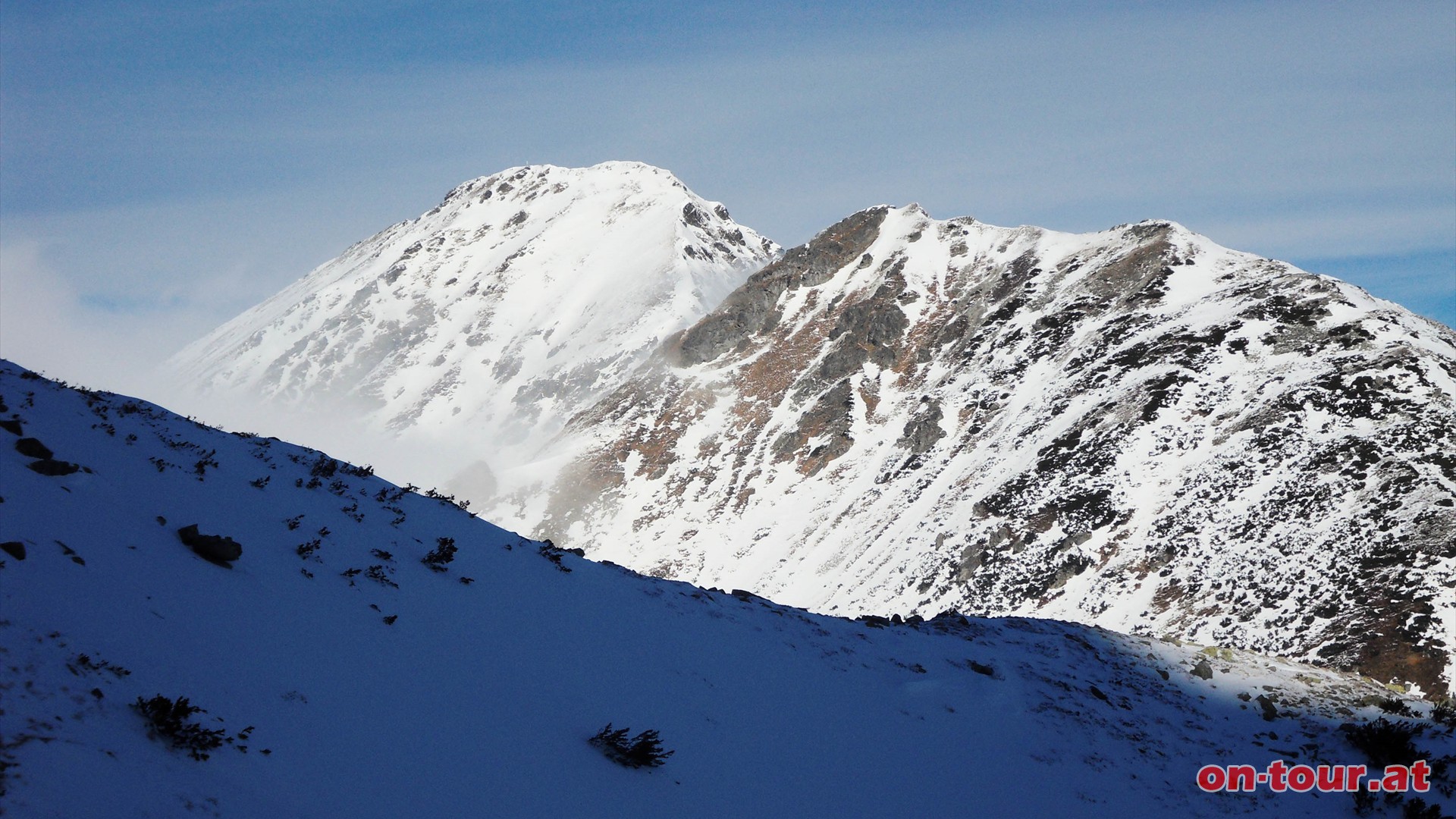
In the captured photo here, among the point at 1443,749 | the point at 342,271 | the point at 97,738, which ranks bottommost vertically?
the point at 97,738

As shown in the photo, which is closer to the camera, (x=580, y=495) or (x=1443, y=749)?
(x=1443, y=749)

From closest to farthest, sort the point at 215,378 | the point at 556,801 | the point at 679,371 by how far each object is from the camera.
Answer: the point at 556,801 < the point at 679,371 < the point at 215,378

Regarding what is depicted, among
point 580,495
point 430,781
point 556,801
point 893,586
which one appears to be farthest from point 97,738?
point 580,495

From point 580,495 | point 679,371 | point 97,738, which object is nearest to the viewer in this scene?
point 97,738

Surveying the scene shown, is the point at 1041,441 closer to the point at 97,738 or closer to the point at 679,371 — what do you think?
the point at 679,371

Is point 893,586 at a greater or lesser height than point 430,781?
greater

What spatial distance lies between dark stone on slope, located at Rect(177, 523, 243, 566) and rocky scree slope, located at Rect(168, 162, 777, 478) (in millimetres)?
84694

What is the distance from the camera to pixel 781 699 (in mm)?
12688

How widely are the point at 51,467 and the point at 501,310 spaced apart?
13617cm

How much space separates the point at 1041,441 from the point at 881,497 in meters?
10.3

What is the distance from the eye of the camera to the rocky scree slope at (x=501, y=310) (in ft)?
386

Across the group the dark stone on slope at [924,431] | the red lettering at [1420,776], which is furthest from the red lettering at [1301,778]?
the dark stone on slope at [924,431]

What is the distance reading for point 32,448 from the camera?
9.59m

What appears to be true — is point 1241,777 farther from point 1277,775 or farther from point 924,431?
point 924,431
